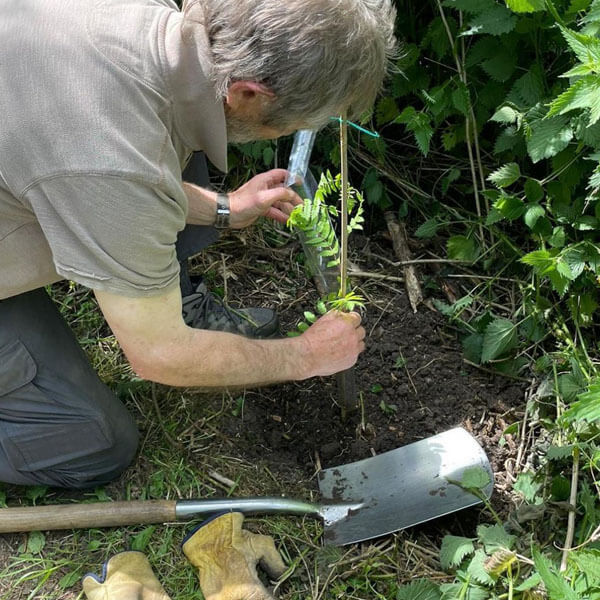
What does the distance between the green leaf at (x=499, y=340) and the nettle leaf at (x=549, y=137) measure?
0.57 m

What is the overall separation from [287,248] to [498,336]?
907 millimetres

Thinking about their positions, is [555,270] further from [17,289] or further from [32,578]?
[32,578]

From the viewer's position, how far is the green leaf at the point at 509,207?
2363 millimetres

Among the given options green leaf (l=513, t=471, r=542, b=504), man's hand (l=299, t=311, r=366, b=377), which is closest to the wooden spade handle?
man's hand (l=299, t=311, r=366, b=377)

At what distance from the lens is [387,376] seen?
2547 millimetres

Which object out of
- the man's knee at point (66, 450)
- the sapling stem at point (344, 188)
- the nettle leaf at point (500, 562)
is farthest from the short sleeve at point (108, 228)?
the nettle leaf at point (500, 562)

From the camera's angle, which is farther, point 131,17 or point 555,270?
point 555,270

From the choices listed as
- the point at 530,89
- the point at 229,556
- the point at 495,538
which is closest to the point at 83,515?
the point at 229,556

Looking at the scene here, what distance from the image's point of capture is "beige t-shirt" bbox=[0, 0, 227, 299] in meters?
1.54

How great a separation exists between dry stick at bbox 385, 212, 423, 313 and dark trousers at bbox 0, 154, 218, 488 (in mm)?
1125

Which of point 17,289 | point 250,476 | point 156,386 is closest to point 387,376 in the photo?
point 250,476

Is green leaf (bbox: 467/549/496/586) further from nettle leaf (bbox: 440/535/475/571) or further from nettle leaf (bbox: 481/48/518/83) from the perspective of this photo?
nettle leaf (bbox: 481/48/518/83)

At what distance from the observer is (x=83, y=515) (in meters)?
2.16

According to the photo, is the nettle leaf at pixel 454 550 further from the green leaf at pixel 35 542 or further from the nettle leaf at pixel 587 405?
the green leaf at pixel 35 542
